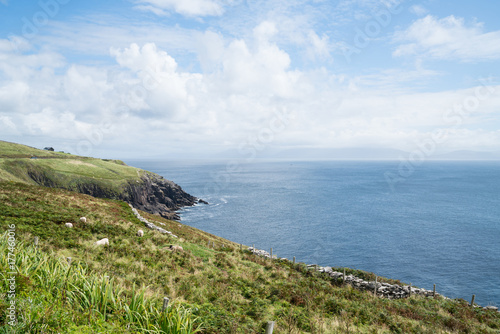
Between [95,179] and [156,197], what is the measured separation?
26924 millimetres

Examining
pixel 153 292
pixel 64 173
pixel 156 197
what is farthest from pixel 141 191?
pixel 153 292

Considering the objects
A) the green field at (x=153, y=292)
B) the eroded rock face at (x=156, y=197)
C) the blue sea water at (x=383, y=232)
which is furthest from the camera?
the eroded rock face at (x=156, y=197)

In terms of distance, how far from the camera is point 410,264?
58.9 metres

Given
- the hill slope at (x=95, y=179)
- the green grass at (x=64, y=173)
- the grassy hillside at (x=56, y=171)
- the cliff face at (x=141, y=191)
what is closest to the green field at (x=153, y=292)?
the grassy hillside at (x=56, y=171)

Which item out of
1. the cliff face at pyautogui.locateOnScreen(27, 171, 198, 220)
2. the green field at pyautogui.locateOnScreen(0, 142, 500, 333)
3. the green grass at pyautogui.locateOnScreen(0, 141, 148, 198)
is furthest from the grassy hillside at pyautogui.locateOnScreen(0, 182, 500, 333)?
the cliff face at pyautogui.locateOnScreen(27, 171, 198, 220)

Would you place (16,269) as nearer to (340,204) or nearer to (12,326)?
(12,326)

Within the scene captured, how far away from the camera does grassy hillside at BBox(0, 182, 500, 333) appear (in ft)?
25.9

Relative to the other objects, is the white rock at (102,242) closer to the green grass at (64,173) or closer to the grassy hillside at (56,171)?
the grassy hillside at (56,171)

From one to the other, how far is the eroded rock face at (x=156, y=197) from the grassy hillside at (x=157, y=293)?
70.7 meters

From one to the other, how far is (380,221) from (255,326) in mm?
95489

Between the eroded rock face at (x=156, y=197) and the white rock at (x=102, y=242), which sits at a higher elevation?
the white rock at (x=102, y=242)

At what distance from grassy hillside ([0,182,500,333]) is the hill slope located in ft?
195

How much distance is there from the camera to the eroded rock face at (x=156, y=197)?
97.2 m

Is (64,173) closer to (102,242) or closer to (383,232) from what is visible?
(102,242)
